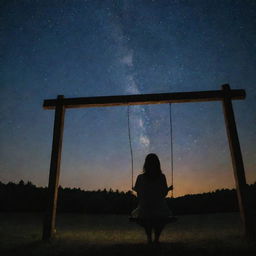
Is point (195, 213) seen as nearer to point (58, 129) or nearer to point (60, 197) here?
point (60, 197)

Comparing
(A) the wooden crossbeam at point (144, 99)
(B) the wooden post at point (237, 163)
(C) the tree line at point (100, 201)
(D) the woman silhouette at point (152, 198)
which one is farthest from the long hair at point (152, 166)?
(C) the tree line at point (100, 201)

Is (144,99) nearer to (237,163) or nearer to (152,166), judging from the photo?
(152,166)

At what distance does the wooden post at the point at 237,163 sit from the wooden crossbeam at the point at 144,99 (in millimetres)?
173

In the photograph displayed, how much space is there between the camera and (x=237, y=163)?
403 centimetres

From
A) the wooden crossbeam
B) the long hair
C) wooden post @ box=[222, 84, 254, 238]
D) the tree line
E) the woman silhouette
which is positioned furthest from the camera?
the tree line

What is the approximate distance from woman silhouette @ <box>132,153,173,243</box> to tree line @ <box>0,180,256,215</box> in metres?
6.20

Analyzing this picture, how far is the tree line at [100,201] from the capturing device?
9.62m

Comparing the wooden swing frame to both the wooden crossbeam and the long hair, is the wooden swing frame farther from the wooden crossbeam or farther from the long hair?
the long hair

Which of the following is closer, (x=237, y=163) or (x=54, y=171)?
(x=237, y=163)

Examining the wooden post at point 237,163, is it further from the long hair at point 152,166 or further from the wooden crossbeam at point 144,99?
the long hair at point 152,166

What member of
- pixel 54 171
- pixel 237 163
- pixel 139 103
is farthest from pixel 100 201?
pixel 237 163

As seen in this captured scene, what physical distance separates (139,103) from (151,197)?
1867 mm

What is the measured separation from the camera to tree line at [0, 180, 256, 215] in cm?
962

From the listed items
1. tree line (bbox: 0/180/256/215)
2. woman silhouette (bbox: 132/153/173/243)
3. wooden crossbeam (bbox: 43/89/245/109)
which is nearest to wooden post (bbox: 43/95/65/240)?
wooden crossbeam (bbox: 43/89/245/109)
